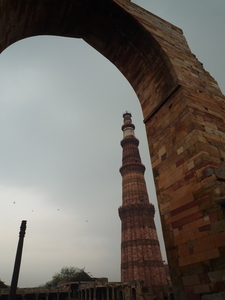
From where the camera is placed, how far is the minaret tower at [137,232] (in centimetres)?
1923

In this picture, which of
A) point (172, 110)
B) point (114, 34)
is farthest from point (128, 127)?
point (172, 110)

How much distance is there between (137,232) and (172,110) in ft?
61.6

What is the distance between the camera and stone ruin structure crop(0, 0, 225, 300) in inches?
113

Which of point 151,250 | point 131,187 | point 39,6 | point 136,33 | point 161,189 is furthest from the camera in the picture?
point 131,187

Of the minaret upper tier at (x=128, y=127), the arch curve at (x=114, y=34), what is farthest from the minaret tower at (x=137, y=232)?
the arch curve at (x=114, y=34)

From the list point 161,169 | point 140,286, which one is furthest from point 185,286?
point 140,286

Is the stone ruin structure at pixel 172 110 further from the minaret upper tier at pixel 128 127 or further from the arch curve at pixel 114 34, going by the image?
the minaret upper tier at pixel 128 127

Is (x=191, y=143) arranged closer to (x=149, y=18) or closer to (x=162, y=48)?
(x=162, y=48)

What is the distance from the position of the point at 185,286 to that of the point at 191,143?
→ 202cm

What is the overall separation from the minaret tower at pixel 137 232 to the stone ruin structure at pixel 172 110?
18.0 meters

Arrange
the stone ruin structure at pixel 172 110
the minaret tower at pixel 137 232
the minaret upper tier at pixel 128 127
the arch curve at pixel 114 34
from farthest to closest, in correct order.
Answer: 1. the minaret upper tier at pixel 128 127
2. the minaret tower at pixel 137 232
3. the arch curve at pixel 114 34
4. the stone ruin structure at pixel 172 110

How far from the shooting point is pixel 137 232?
2080cm

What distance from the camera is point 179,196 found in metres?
3.41

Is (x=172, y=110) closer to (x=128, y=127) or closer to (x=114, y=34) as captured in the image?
(x=114, y=34)
